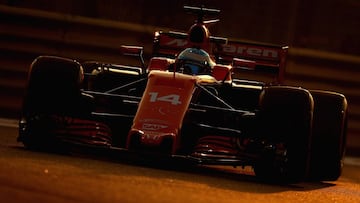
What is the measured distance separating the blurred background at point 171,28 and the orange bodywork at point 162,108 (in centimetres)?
382

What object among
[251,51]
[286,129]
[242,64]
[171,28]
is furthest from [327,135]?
[171,28]

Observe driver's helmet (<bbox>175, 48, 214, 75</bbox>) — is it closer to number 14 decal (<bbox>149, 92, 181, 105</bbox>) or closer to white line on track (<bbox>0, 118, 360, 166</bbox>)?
number 14 decal (<bbox>149, 92, 181, 105</bbox>)

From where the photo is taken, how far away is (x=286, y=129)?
8.31 m

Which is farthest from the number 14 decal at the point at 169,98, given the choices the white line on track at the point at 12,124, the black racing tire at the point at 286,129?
the white line on track at the point at 12,124

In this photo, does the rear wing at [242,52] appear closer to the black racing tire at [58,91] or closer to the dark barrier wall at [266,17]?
the dark barrier wall at [266,17]

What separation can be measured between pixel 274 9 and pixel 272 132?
15.6 ft

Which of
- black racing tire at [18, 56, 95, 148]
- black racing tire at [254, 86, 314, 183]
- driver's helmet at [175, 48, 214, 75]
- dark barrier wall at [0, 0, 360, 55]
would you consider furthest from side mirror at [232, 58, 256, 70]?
dark barrier wall at [0, 0, 360, 55]

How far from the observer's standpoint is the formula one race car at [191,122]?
829cm

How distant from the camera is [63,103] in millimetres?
8578

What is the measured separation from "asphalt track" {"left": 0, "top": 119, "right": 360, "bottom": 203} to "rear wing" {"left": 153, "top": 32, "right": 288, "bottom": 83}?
1768 millimetres

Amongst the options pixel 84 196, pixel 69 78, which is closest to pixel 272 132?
pixel 69 78

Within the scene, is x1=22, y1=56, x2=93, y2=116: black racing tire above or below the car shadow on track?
above

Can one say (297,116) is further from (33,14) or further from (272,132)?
(33,14)

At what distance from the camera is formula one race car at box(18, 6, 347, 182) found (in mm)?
8289
